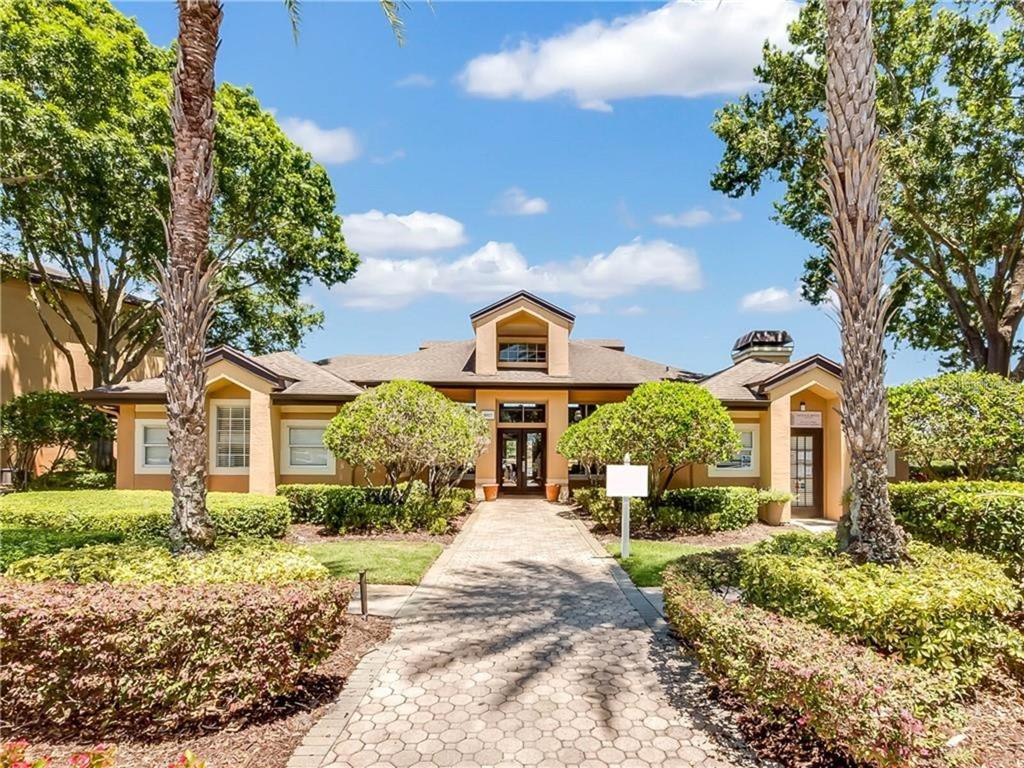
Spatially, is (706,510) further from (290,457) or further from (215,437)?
(215,437)

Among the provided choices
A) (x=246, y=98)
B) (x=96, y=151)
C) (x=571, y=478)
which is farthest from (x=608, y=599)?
(x=246, y=98)

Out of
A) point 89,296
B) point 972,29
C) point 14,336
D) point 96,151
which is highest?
point 972,29

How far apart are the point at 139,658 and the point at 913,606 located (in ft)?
22.2

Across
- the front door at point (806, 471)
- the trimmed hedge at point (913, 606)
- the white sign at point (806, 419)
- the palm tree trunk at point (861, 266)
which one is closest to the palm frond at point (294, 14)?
the palm tree trunk at point (861, 266)

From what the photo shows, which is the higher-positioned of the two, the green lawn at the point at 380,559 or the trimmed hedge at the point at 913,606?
the trimmed hedge at the point at 913,606

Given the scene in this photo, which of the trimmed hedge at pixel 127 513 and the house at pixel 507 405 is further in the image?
the house at pixel 507 405

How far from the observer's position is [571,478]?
21.9 m

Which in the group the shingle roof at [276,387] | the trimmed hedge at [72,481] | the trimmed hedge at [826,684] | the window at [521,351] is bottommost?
the trimmed hedge at [72,481]

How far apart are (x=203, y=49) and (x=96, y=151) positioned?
14.3 m

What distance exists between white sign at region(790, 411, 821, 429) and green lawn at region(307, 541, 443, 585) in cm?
1290

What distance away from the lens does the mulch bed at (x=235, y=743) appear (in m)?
4.47

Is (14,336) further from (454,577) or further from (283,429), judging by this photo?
(454,577)

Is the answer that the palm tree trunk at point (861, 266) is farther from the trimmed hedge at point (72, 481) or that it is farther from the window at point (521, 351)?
the trimmed hedge at point (72, 481)

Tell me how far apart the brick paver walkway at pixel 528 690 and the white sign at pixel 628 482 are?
2.48 metres
